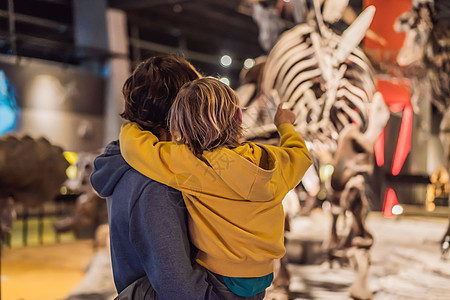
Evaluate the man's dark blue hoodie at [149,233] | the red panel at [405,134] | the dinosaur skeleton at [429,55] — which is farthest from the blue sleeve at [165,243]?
the red panel at [405,134]

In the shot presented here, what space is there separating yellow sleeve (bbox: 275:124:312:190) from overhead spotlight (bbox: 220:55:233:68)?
1132 centimetres

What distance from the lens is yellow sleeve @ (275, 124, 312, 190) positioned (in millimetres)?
1597

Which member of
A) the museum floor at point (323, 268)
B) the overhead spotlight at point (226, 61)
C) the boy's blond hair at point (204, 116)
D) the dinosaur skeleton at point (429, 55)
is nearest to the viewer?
the boy's blond hair at point (204, 116)

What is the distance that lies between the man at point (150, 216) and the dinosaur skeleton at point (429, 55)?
252cm

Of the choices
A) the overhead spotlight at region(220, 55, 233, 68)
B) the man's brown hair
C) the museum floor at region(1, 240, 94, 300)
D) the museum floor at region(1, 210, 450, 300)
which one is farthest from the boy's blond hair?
the overhead spotlight at region(220, 55, 233, 68)

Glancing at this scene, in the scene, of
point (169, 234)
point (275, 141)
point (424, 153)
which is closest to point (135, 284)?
A: point (169, 234)

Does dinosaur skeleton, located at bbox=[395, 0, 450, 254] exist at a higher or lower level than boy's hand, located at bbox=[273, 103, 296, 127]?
higher

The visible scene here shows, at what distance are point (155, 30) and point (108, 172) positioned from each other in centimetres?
1121

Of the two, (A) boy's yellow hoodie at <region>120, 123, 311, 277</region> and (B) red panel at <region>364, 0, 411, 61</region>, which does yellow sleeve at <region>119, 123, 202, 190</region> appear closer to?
(A) boy's yellow hoodie at <region>120, 123, 311, 277</region>

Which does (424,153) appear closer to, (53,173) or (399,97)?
(399,97)

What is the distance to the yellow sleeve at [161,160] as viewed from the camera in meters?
1.49

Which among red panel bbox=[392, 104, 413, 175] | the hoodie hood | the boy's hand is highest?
red panel bbox=[392, 104, 413, 175]

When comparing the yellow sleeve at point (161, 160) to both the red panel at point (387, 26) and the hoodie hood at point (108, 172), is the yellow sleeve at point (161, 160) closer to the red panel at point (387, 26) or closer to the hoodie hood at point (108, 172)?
the hoodie hood at point (108, 172)

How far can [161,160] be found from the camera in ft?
5.00
